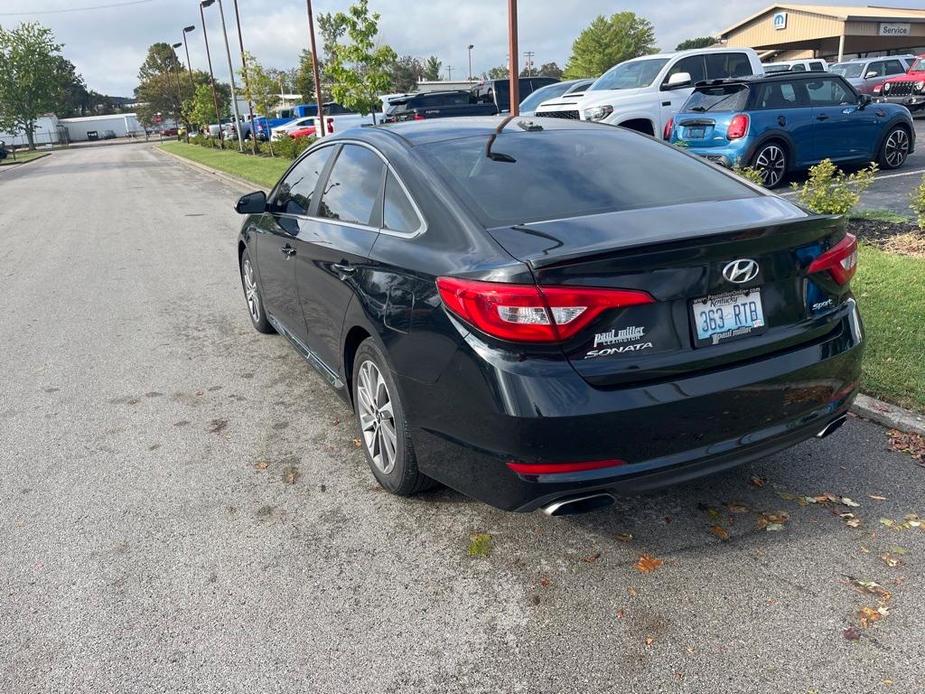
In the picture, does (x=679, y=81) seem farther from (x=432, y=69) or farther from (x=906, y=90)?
(x=432, y=69)

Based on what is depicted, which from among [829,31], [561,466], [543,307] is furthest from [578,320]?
[829,31]

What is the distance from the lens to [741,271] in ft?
8.76

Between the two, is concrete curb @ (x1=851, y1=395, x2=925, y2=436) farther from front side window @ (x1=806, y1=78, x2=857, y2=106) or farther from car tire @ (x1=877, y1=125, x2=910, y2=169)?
Answer: car tire @ (x1=877, y1=125, x2=910, y2=169)

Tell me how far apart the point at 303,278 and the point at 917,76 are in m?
28.2

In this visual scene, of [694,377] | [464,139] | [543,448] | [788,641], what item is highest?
[464,139]

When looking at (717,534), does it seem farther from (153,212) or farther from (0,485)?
(153,212)

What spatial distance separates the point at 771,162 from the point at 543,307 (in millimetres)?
9629

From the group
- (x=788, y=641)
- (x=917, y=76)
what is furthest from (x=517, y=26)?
(x=917, y=76)

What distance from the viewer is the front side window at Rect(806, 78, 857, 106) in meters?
11.1

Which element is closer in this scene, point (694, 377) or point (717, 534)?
point (694, 377)

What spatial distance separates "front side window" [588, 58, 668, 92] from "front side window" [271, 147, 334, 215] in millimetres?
9970

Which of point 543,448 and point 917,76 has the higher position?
point 917,76

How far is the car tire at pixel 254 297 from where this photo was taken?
5969 millimetres

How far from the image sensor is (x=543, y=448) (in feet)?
8.31
